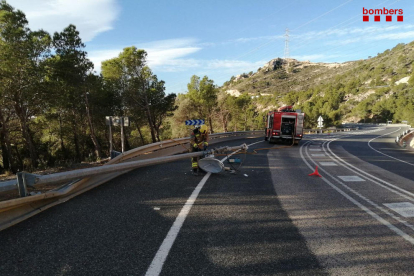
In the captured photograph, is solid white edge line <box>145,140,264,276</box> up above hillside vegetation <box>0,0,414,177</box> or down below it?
below

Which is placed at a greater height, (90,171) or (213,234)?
(90,171)

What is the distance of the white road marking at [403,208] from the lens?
181 inches

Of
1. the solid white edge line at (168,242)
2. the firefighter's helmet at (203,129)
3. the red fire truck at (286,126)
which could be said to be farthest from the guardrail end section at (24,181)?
the red fire truck at (286,126)

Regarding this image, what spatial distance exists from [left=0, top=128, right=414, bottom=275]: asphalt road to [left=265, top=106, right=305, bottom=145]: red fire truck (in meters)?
13.7

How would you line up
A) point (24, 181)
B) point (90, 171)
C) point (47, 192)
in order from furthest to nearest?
point (90, 171) → point (47, 192) → point (24, 181)

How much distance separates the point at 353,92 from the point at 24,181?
12262cm

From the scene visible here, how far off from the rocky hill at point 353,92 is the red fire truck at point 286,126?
56794 mm

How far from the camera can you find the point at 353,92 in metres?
105

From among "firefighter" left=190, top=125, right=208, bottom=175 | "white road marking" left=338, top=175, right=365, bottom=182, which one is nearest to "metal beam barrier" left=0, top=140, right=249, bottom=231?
"firefighter" left=190, top=125, right=208, bottom=175

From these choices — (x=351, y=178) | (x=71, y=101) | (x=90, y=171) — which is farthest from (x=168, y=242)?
(x=71, y=101)

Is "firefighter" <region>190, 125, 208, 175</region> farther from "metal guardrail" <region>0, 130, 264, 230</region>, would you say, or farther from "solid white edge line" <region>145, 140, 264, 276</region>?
"solid white edge line" <region>145, 140, 264, 276</region>

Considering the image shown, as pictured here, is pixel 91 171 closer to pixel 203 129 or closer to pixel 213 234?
pixel 213 234

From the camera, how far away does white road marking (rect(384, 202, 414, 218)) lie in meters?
4.61

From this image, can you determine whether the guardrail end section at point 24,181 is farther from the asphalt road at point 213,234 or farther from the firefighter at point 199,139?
the firefighter at point 199,139
